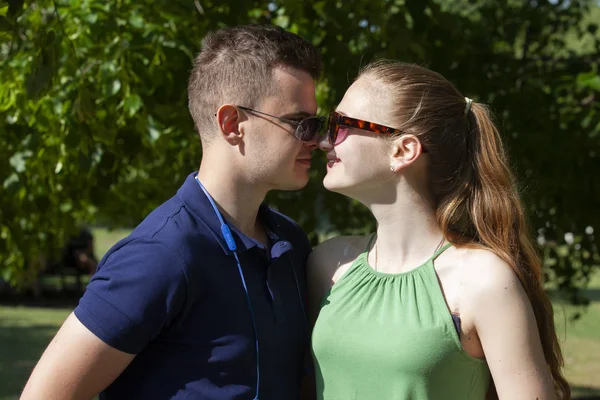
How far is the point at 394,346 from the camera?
2.14 meters

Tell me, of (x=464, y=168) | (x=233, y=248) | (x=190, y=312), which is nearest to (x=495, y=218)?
(x=464, y=168)

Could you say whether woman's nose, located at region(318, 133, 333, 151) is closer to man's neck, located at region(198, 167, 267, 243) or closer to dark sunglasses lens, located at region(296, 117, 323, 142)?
dark sunglasses lens, located at region(296, 117, 323, 142)

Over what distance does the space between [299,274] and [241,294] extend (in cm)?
35

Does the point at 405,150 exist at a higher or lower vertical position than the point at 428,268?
higher

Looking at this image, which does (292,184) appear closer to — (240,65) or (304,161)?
(304,161)

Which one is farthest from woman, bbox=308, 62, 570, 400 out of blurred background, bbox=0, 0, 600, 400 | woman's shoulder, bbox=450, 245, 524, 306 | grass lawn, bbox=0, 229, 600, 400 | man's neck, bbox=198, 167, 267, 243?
grass lawn, bbox=0, 229, 600, 400

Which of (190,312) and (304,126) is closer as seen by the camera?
(190,312)

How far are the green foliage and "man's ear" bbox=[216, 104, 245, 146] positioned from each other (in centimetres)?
95

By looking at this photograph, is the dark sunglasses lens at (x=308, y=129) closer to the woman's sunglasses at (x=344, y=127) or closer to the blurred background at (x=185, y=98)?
the woman's sunglasses at (x=344, y=127)

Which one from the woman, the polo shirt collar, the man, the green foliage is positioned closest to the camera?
the man

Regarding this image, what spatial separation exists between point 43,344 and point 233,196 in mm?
10362

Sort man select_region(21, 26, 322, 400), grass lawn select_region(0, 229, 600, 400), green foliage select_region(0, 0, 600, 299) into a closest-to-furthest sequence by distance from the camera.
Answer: man select_region(21, 26, 322, 400) < green foliage select_region(0, 0, 600, 299) < grass lawn select_region(0, 229, 600, 400)

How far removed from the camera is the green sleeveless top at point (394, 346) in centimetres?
211

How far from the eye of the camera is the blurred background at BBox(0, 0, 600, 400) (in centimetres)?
381
